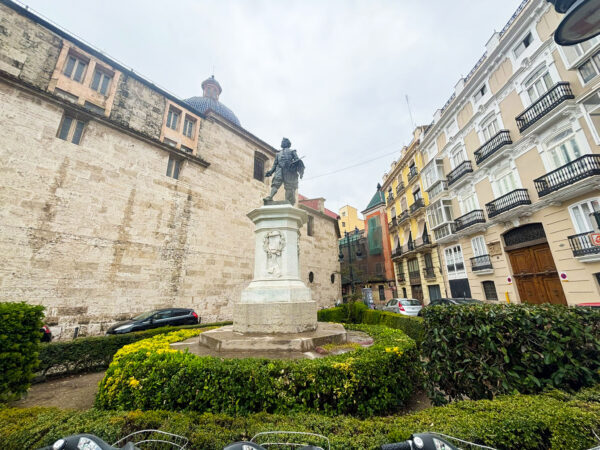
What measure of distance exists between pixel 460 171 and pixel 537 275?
7.82 metres

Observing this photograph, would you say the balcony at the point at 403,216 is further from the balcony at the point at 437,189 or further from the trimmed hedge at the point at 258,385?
the trimmed hedge at the point at 258,385

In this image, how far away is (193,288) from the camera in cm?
1245

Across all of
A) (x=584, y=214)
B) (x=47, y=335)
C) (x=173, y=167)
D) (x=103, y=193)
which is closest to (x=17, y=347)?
(x=47, y=335)

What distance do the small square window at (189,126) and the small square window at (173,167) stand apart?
219 cm

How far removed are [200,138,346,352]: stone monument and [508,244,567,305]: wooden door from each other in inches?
436

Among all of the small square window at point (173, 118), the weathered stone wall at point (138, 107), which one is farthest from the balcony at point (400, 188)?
the weathered stone wall at point (138, 107)

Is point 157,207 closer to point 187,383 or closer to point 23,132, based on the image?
point 23,132

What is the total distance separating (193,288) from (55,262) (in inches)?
216

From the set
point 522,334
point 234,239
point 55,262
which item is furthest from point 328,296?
point 522,334

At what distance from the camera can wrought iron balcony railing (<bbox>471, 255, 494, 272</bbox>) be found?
1372 centimetres

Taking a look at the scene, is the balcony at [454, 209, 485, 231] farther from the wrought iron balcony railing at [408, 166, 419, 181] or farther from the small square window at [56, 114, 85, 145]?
the small square window at [56, 114, 85, 145]

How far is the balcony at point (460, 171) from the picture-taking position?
1533 cm

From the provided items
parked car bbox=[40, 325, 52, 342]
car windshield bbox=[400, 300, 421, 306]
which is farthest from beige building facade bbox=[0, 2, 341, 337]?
car windshield bbox=[400, 300, 421, 306]

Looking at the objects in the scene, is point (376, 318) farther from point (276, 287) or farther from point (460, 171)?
point (460, 171)
